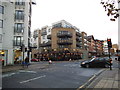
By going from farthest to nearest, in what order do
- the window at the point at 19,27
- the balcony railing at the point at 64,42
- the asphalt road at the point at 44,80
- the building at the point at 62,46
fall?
the balcony railing at the point at 64,42, the building at the point at 62,46, the window at the point at 19,27, the asphalt road at the point at 44,80

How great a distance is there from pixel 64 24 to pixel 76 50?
1319 cm

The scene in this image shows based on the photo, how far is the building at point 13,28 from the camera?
26.6m

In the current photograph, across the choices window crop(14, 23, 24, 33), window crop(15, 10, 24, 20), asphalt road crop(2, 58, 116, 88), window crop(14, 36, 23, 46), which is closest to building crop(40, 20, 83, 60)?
window crop(14, 36, 23, 46)

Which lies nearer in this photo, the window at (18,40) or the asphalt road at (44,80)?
the asphalt road at (44,80)

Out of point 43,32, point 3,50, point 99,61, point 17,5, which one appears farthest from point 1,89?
point 43,32

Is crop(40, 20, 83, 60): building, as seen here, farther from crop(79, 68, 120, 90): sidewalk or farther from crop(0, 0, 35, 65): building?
crop(79, 68, 120, 90): sidewalk

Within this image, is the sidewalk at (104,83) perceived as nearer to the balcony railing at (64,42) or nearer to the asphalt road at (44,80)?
the asphalt road at (44,80)

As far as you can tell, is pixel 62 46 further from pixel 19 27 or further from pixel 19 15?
pixel 19 15

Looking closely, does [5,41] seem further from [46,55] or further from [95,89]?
[46,55]

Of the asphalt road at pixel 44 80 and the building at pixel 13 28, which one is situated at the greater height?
the building at pixel 13 28

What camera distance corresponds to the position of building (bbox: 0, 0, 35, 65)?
26558mm

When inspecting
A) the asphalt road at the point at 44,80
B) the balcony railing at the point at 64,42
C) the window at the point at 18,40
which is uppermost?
the balcony railing at the point at 64,42

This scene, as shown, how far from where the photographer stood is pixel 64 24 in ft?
211

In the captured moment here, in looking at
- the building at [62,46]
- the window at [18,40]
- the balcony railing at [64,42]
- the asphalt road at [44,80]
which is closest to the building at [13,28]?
the window at [18,40]
